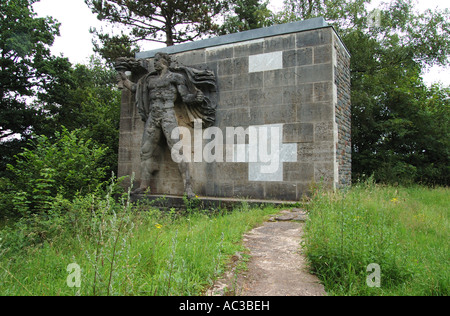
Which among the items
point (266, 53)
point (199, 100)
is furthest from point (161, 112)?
point (266, 53)

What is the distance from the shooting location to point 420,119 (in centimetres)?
1159

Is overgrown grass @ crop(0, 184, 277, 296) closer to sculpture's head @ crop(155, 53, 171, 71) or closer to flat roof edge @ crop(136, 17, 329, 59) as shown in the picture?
sculpture's head @ crop(155, 53, 171, 71)

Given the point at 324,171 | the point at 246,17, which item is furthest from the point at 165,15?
the point at 324,171

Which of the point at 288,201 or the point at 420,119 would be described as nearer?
the point at 288,201

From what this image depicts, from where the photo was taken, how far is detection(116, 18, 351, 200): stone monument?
598 centimetres

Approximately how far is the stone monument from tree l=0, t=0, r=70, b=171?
7436 mm

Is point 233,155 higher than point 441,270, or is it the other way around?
point 233,155

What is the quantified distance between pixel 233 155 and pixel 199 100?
1449mm

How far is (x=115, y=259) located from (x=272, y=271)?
4.11 ft

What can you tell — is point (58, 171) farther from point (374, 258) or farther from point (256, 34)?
point (374, 258)
